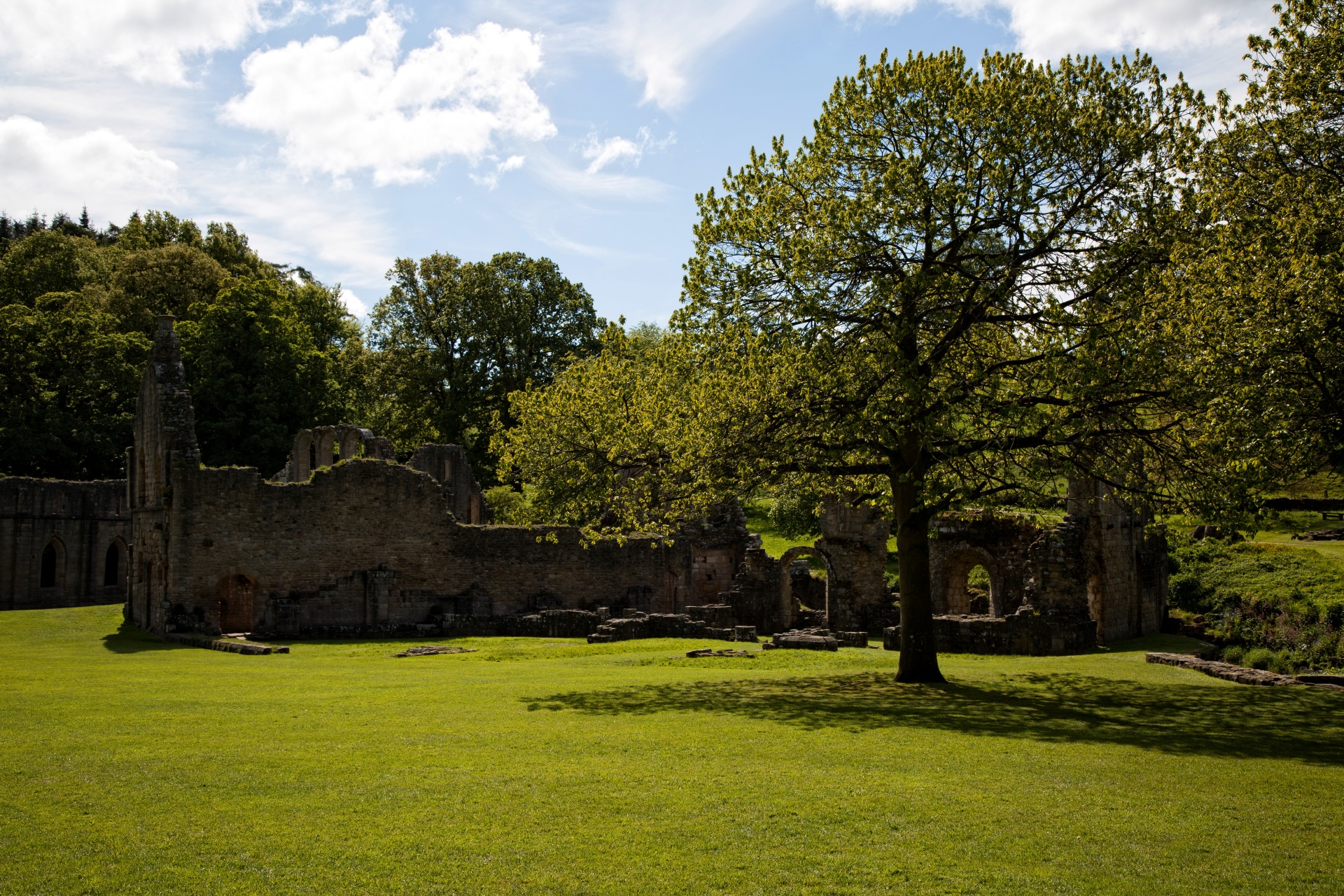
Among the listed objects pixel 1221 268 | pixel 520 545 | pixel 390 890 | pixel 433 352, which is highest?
pixel 433 352

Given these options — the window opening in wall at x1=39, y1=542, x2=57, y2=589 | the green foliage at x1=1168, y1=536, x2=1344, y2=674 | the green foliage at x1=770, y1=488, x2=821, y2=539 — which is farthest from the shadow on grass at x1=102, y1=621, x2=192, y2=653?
the green foliage at x1=770, y1=488, x2=821, y2=539

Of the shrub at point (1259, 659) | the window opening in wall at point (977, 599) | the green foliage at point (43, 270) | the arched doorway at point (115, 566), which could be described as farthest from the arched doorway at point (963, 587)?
the green foliage at point (43, 270)

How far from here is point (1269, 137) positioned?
1625 cm

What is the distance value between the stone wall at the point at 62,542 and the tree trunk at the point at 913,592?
33.5 m

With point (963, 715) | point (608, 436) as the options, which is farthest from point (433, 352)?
point (963, 715)

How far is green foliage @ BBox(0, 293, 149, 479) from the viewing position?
43.8 meters

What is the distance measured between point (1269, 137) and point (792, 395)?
861cm

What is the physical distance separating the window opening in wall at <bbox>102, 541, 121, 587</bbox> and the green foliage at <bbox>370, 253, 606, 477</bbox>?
1644 centimetres

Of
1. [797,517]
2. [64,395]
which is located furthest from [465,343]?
[797,517]

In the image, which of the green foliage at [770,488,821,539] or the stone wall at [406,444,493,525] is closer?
the stone wall at [406,444,493,525]

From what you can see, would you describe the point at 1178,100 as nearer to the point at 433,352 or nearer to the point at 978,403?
the point at 978,403

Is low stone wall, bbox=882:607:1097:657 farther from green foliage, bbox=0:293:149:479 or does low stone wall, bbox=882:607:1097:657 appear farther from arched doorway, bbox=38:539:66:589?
green foliage, bbox=0:293:149:479

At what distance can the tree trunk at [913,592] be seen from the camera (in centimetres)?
1688

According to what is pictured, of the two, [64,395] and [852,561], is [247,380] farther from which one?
[852,561]
